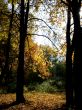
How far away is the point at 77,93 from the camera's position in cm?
1571

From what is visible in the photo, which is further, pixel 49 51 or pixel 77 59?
pixel 49 51

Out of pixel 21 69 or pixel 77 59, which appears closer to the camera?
pixel 77 59

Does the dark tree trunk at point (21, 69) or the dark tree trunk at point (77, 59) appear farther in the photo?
the dark tree trunk at point (21, 69)

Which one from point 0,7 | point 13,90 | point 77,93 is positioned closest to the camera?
point 77,93

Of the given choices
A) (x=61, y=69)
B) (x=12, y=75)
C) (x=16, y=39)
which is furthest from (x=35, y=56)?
(x=61, y=69)

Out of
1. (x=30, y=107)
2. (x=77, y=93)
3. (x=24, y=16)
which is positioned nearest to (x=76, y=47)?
(x=77, y=93)

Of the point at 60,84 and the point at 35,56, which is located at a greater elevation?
the point at 35,56

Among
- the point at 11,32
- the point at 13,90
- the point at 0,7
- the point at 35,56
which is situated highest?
the point at 0,7

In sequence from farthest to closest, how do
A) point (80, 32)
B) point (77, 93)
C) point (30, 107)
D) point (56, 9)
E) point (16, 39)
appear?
point (16, 39)
point (56, 9)
point (30, 107)
point (80, 32)
point (77, 93)

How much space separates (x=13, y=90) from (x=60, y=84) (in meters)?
9.20

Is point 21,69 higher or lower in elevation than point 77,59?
lower

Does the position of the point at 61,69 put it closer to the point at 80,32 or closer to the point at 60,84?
the point at 60,84

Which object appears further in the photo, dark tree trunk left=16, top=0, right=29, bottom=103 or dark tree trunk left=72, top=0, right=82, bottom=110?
dark tree trunk left=16, top=0, right=29, bottom=103

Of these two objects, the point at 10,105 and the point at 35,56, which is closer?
the point at 10,105
